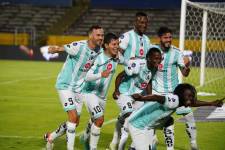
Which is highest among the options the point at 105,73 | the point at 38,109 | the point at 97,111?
the point at 105,73

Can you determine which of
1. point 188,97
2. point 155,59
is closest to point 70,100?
point 155,59

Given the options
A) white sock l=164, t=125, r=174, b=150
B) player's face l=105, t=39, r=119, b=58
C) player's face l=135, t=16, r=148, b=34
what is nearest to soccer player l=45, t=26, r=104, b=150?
player's face l=105, t=39, r=119, b=58

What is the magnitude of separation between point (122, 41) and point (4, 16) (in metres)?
34.5

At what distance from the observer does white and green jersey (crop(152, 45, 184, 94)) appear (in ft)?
31.0

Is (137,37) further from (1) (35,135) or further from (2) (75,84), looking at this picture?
(1) (35,135)

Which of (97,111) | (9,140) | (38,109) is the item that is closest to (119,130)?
(97,111)

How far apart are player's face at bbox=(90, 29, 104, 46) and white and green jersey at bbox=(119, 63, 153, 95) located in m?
0.69

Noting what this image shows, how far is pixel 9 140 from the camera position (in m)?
10.5

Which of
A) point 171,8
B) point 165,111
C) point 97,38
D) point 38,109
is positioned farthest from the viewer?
point 171,8

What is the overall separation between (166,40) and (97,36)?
1.08 meters

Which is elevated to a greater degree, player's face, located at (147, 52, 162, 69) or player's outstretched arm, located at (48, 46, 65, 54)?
player's outstretched arm, located at (48, 46, 65, 54)

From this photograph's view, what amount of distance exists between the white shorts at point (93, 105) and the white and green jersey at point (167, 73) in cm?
104

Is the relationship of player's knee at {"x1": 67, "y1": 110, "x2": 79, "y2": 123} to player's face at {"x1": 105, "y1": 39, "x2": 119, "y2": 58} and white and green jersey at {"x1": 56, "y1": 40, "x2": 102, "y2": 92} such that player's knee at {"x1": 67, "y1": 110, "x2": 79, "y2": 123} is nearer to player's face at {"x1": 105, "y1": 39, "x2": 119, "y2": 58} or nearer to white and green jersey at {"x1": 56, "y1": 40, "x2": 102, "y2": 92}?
white and green jersey at {"x1": 56, "y1": 40, "x2": 102, "y2": 92}

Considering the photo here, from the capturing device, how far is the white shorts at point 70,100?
8.95 meters
